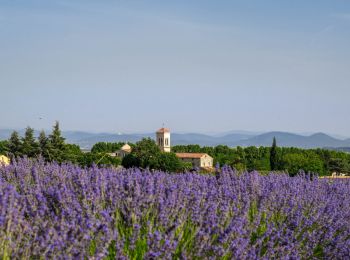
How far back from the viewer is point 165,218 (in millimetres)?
3463

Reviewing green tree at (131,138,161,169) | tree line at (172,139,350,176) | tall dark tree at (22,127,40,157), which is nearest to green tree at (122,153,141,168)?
green tree at (131,138,161,169)

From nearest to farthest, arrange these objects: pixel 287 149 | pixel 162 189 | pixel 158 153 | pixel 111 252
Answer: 1. pixel 111 252
2. pixel 162 189
3. pixel 158 153
4. pixel 287 149

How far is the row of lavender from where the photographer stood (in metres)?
2.82

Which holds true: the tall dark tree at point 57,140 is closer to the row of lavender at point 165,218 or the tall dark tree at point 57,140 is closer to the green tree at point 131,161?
the green tree at point 131,161

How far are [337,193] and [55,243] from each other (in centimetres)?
398

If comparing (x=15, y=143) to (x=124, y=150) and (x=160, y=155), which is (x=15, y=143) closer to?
(x=160, y=155)

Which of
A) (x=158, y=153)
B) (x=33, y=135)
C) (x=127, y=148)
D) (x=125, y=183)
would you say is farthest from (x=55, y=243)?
(x=127, y=148)

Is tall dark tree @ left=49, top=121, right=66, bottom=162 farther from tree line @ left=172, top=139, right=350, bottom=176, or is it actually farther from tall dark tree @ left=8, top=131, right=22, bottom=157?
tree line @ left=172, top=139, right=350, bottom=176

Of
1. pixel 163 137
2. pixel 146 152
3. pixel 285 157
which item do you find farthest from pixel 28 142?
pixel 163 137

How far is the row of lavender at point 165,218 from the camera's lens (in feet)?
9.25

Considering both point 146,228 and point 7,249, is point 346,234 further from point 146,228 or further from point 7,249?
point 7,249

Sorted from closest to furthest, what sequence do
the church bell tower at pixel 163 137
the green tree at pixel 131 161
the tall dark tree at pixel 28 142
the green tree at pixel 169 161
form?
the tall dark tree at pixel 28 142, the green tree at pixel 169 161, the green tree at pixel 131 161, the church bell tower at pixel 163 137

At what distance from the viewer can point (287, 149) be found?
7631 cm

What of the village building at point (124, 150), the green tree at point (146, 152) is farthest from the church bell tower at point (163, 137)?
the green tree at point (146, 152)
